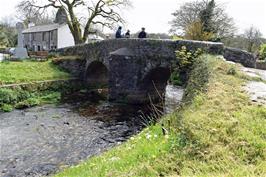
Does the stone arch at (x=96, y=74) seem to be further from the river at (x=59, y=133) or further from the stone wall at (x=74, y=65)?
the river at (x=59, y=133)

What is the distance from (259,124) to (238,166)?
4.41ft

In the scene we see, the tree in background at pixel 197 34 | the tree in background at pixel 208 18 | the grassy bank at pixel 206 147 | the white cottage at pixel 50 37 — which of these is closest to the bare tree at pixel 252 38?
the tree in background at pixel 208 18

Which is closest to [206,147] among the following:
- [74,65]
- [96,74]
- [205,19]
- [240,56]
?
[240,56]

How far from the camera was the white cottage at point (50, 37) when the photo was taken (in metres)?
48.7

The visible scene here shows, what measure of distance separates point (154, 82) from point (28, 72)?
8.13 metres

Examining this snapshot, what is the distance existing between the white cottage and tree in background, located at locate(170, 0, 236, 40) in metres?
16.4

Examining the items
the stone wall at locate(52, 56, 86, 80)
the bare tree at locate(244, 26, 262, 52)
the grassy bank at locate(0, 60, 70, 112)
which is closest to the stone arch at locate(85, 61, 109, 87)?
the stone wall at locate(52, 56, 86, 80)

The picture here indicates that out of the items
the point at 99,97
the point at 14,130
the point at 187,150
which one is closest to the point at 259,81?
the point at 187,150

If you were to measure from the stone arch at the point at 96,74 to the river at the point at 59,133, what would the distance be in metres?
7.60

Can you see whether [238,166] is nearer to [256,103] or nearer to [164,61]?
[256,103]

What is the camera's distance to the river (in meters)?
8.45

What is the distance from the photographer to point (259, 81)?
903cm

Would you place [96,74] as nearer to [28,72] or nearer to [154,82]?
[28,72]

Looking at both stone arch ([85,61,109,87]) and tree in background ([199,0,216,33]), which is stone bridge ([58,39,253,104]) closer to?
stone arch ([85,61,109,87])
